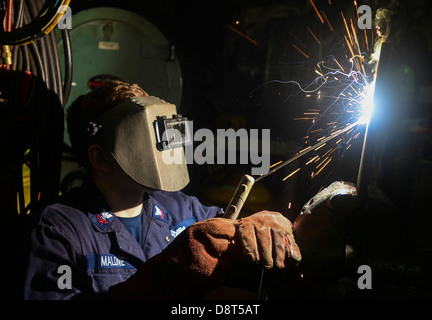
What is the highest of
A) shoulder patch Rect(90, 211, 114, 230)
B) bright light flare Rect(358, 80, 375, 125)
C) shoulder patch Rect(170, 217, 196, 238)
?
bright light flare Rect(358, 80, 375, 125)

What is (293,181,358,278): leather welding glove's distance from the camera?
51.8 inches

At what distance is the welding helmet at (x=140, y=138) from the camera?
1.63 m

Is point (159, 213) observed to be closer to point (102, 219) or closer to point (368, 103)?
point (102, 219)

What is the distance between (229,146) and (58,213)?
2200 mm

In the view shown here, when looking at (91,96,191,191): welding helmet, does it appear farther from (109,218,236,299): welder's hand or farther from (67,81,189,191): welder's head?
(109,218,236,299): welder's hand

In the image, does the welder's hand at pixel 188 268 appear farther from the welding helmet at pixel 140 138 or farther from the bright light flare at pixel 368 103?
→ the bright light flare at pixel 368 103

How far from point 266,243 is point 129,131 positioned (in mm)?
816

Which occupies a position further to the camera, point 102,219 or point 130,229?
point 130,229

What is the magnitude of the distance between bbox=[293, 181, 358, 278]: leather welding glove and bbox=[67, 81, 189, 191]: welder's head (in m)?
0.71

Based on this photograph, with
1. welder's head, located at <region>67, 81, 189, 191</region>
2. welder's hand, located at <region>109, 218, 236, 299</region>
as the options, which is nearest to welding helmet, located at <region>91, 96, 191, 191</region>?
welder's head, located at <region>67, 81, 189, 191</region>

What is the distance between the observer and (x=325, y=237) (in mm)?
1344

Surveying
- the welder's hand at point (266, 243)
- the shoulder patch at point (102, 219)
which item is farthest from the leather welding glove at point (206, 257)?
the shoulder patch at point (102, 219)

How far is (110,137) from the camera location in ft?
5.38

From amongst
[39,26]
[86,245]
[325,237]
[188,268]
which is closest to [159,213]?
[86,245]
